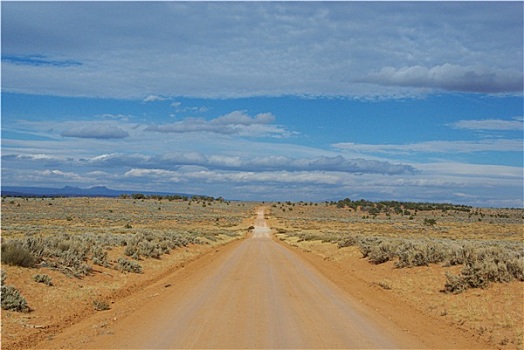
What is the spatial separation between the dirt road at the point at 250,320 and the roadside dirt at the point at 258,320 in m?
0.02

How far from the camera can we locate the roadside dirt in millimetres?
9656

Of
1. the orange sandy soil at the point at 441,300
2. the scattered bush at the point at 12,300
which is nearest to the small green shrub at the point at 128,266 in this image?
the scattered bush at the point at 12,300

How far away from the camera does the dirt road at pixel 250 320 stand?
953 centimetres

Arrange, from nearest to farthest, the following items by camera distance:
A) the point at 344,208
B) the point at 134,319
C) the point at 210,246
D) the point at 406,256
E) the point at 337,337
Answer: the point at 337,337 → the point at 134,319 → the point at 406,256 → the point at 210,246 → the point at 344,208

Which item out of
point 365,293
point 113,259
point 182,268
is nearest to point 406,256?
point 365,293

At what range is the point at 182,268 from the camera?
77.8 feet

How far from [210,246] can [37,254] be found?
21820 millimetres

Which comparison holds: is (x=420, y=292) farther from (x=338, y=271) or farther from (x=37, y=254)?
(x=37, y=254)

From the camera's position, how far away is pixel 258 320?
11.5 m

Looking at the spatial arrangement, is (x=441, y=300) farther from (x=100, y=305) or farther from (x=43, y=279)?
(x=43, y=279)

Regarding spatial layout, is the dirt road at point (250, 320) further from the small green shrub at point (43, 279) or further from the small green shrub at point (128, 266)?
the small green shrub at point (128, 266)

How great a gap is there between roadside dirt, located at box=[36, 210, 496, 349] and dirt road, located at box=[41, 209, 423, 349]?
2 cm

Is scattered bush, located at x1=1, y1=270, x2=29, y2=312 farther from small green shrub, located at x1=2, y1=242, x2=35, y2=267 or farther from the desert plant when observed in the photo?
the desert plant

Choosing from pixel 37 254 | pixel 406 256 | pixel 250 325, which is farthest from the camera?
pixel 406 256
